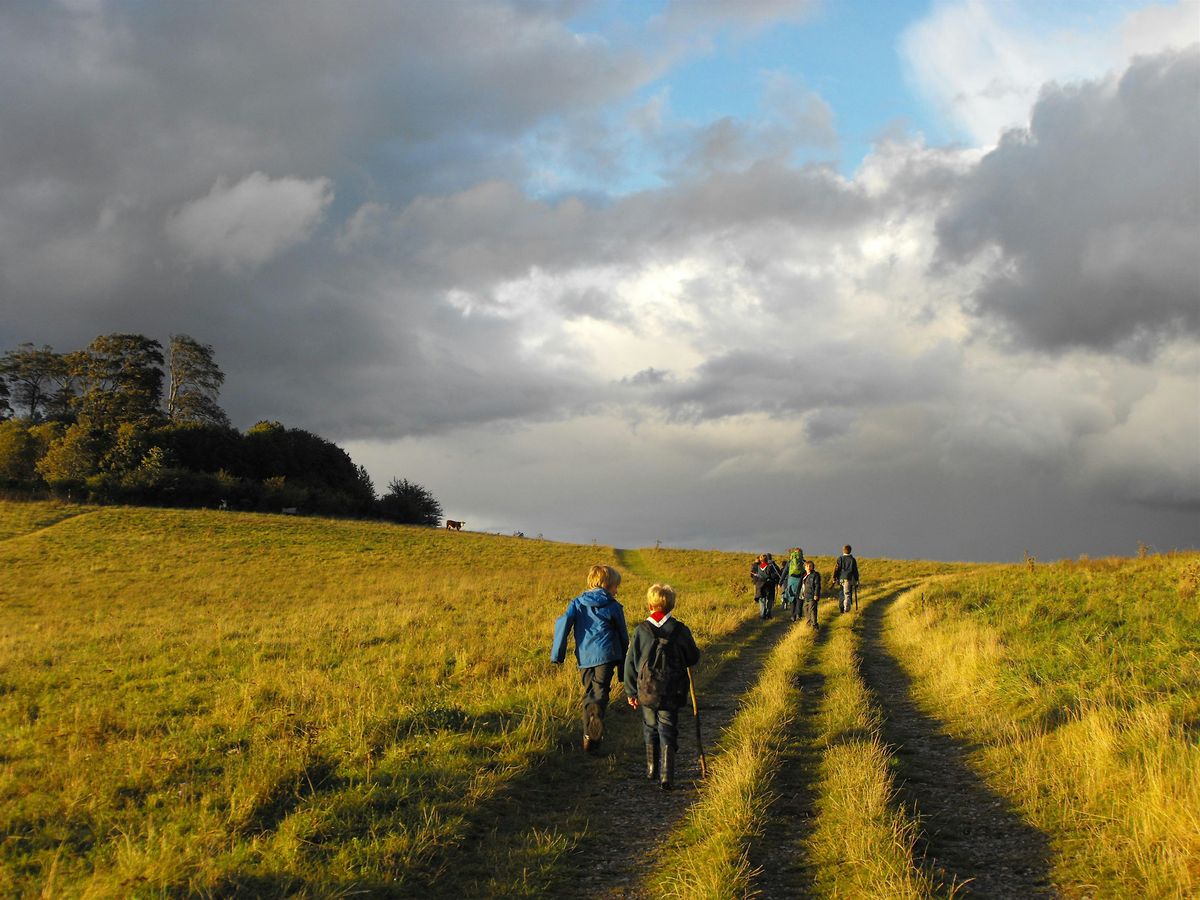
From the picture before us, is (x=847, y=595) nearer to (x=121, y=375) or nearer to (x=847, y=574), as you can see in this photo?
(x=847, y=574)

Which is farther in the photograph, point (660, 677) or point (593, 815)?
point (660, 677)

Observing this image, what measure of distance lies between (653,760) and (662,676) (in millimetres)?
934

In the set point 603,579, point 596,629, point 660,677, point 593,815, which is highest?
point 603,579

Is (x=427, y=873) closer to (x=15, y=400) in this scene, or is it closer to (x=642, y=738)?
(x=642, y=738)

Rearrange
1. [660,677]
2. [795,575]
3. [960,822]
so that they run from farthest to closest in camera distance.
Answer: [795,575] < [660,677] < [960,822]

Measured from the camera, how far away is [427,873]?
546 cm

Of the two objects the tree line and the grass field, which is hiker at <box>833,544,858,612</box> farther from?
the tree line

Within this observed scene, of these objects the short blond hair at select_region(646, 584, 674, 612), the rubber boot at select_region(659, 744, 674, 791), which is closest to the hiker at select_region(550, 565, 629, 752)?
the short blond hair at select_region(646, 584, 674, 612)

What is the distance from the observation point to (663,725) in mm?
7555

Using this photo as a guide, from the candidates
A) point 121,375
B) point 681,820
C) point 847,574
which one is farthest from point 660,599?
point 121,375

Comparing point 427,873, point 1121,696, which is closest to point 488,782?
point 427,873

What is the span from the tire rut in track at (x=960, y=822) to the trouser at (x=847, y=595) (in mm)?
13351

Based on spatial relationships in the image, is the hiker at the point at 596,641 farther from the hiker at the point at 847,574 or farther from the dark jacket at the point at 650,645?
the hiker at the point at 847,574

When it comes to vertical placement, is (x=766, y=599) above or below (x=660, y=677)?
below
